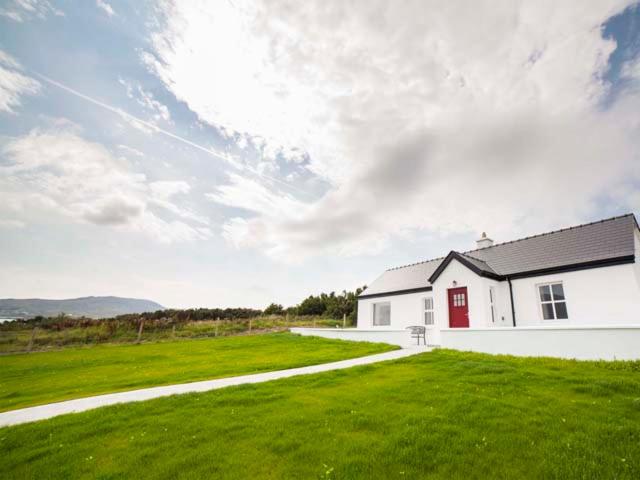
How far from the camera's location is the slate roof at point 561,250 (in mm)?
12406

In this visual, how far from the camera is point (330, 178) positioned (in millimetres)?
20547

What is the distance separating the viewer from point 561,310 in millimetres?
13414

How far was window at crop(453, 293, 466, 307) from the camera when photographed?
50.6 feet

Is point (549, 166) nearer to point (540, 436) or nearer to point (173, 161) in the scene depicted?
point (540, 436)

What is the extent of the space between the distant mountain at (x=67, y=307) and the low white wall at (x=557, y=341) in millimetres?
38242

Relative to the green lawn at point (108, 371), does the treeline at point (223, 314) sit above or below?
above

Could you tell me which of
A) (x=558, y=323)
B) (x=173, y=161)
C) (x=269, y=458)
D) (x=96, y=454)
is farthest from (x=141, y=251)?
(x=558, y=323)

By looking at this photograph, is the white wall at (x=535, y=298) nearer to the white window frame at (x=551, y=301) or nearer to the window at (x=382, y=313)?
the white window frame at (x=551, y=301)

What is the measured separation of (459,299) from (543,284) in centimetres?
386

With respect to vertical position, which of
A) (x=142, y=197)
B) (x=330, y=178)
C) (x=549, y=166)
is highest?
(x=330, y=178)

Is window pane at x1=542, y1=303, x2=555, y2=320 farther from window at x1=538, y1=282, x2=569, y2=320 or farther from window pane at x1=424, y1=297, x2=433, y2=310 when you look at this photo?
window pane at x1=424, y1=297, x2=433, y2=310

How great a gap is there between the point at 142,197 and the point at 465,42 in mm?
18402

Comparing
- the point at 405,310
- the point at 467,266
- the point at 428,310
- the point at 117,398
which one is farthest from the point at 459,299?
the point at 117,398

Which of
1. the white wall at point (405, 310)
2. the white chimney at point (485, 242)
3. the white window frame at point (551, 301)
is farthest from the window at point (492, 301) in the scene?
the white chimney at point (485, 242)
